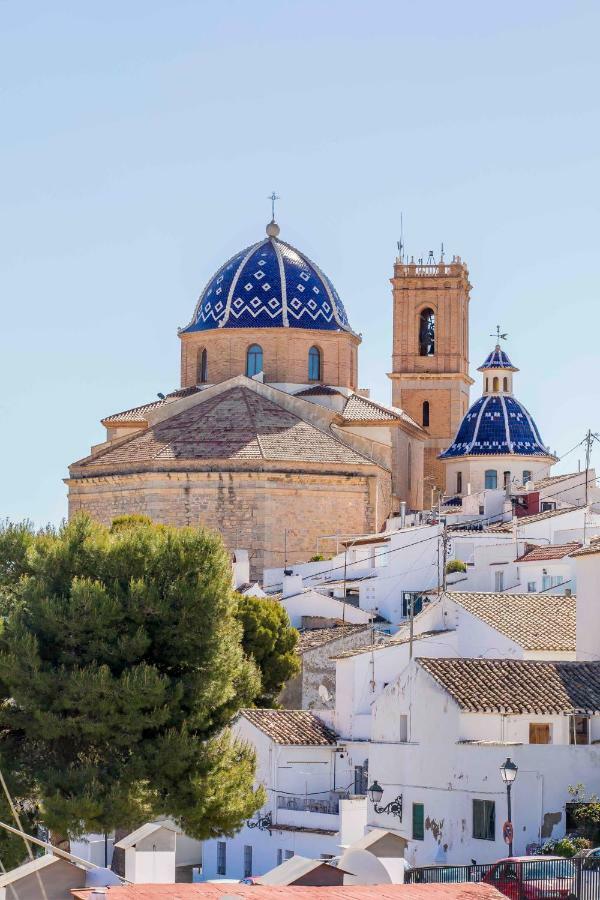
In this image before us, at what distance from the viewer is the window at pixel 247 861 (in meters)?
26.1

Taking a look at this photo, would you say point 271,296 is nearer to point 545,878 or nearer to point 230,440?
point 230,440

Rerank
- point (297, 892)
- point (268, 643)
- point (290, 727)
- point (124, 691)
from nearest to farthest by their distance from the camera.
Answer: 1. point (297, 892)
2. point (124, 691)
3. point (290, 727)
4. point (268, 643)

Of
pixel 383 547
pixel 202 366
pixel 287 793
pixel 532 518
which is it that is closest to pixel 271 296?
pixel 202 366

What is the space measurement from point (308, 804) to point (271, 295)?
32835mm

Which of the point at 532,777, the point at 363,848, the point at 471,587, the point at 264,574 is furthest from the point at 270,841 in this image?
the point at 264,574

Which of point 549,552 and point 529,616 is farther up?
point 549,552

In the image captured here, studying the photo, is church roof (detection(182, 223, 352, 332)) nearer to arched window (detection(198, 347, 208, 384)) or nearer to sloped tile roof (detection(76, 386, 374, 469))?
arched window (detection(198, 347, 208, 384))

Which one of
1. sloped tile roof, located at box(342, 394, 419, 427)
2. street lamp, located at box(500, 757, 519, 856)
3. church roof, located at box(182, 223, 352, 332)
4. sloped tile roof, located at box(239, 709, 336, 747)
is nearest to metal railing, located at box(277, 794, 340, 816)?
sloped tile roof, located at box(239, 709, 336, 747)

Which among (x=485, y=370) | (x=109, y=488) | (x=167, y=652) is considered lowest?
(x=167, y=652)

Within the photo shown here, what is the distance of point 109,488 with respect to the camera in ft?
169

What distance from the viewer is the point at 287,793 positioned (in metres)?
27.0

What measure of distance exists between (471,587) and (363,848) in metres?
21.1

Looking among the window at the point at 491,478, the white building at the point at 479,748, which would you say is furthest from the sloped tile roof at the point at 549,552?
the window at the point at 491,478

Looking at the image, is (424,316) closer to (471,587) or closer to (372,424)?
(372,424)
